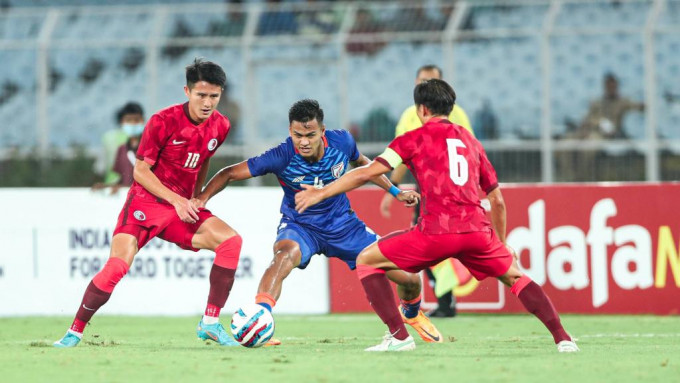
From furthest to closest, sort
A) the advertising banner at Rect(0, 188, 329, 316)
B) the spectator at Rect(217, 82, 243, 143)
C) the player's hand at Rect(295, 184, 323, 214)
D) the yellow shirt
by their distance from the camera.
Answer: the spectator at Rect(217, 82, 243, 143), the advertising banner at Rect(0, 188, 329, 316), the yellow shirt, the player's hand at Rect(295, 184, 323, 214)

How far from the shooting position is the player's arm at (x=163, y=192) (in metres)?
8.16

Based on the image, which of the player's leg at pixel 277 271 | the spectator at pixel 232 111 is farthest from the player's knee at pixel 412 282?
the spectator at pixel 232 111

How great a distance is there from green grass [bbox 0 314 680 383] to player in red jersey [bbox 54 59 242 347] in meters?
0.32

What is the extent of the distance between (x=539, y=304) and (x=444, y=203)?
0.84 m

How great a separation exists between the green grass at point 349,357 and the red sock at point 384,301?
18cm

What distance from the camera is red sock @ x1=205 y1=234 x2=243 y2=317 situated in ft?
27.8

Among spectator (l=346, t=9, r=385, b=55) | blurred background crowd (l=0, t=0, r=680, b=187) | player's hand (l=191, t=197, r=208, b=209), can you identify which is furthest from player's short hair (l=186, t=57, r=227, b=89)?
spectator (l=346, t=9, r=385, b=55)

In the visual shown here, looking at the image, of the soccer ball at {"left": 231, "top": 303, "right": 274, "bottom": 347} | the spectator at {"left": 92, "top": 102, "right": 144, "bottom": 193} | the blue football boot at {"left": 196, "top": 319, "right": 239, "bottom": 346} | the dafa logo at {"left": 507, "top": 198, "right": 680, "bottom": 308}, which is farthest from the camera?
the spectator at {"left": 92, "top": 102, "right": 144, "bottom": 193}

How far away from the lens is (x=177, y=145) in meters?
8.35

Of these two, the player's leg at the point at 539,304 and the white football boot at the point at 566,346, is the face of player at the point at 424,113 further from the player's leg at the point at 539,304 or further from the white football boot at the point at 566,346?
the white football boot at the point at 566,346

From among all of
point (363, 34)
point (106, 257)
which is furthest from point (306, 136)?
point (363, 34)

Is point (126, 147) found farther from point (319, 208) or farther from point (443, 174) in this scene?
point (443, 174)

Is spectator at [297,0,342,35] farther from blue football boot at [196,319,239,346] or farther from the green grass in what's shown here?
blue football boot at [196,319,239,346]

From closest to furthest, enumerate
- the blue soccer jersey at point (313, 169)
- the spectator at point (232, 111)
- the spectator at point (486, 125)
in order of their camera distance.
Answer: the blue soccer jersey at point (313, 169), the spectator at point (486, 125), the spectator at point (232, 111)
